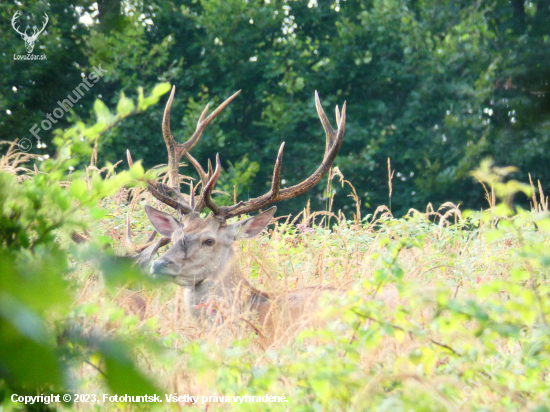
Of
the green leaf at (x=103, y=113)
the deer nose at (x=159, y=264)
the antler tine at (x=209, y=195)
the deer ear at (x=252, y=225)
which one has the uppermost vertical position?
the green leaf at (x=103, y=113)

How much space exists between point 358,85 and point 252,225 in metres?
11.7

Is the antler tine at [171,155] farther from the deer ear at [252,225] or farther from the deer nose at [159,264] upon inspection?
the deer nose at [159,264]

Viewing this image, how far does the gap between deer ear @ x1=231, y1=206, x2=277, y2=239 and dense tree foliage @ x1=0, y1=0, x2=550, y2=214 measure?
832 centimetres

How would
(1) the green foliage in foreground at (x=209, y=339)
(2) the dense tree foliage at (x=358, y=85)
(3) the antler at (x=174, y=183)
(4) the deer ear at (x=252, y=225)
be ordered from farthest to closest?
(2) the dense tree foliage at (x=358, y=85) → (4) the deer ear at (x=252, y=225) → (3) the antler at (x=174, y=183) → (1) the green foliage in foreground at (x=209, y=339)

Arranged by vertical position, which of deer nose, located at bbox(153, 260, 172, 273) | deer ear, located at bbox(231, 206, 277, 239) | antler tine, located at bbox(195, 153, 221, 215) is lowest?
deer nose, located at bbox(153, 260, 172, 273)

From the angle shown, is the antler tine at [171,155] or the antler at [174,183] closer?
the antler at [174,183]

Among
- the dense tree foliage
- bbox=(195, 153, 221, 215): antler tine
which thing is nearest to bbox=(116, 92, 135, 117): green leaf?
bbox=(195, 153, 221, 215): antler tine

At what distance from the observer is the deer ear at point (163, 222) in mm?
4883

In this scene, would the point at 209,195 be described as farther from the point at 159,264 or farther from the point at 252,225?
the point at 159,264

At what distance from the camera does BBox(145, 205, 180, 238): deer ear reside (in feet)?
16.0

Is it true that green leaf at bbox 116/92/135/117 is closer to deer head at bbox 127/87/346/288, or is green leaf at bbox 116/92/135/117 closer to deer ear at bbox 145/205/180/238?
deer head at bbox 127/87/346/288

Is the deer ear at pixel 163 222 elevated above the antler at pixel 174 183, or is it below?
below

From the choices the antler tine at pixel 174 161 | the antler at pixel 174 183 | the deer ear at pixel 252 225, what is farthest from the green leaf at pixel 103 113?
the deer ear at pixel 252 225

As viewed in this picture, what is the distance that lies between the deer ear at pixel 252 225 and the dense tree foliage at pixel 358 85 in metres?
8.32
